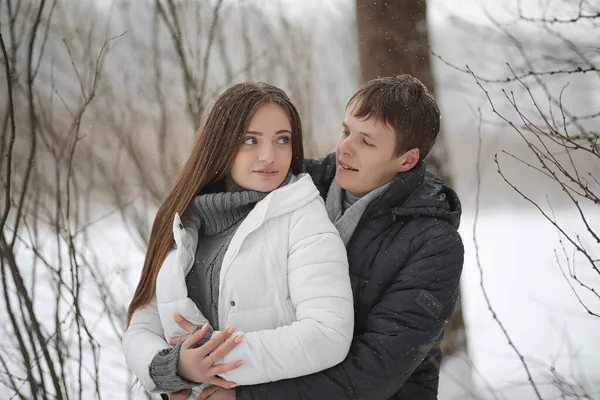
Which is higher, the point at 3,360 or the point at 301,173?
the point at 301,173

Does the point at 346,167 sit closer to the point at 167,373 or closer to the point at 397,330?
the point at 397,330

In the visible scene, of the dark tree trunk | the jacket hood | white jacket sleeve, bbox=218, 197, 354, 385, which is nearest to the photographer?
white jacket sleeve, bbox=218, 197, 354, 385

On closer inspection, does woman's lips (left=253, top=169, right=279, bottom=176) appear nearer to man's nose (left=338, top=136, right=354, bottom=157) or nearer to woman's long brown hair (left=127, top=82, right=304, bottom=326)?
woman's long brown hair (left=127, top=82, right=304, bottom=326)

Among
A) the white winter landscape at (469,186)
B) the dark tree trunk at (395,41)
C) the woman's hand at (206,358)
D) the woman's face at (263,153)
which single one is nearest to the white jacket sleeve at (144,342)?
the woman's hand at (206,358)

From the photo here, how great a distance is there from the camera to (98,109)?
9.84ft

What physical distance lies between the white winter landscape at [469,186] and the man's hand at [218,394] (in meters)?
1.48

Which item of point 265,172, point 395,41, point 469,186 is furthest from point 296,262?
point 469,186

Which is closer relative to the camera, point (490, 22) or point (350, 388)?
point (350, 388)

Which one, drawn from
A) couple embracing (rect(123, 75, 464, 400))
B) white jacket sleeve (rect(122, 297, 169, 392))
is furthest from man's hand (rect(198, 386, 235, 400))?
white jacket sleeve (rect(122, 297, 169, 392))

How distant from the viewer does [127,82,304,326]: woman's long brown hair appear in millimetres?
1638

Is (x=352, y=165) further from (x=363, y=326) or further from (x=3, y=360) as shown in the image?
(x=3, y=360)

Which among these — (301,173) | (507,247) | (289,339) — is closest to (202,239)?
(301,173)

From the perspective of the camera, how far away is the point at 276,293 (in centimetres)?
154

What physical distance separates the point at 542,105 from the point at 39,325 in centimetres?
228
